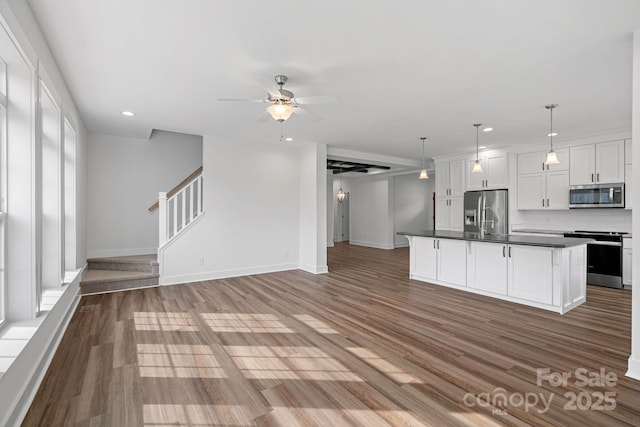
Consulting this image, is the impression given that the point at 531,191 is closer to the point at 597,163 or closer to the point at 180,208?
the point at 597,163

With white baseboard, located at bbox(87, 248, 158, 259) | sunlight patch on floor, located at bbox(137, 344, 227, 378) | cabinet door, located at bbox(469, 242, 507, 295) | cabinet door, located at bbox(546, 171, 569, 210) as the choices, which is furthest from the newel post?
cabinet door, located at bbox(546, 171, 569, 210)

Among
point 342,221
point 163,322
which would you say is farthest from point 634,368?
point 342,221

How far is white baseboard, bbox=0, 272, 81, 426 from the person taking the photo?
6.05 ft

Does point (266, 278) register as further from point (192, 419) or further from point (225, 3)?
point (225, 3)

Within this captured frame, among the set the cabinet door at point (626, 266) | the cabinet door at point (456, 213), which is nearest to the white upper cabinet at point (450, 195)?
the cabinet door at point (456, 213)

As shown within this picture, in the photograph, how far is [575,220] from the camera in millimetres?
6301

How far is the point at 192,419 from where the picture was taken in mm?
1980

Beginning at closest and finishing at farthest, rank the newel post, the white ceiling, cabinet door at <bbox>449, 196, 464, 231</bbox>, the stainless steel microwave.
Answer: the white ceiling, the stainless steel microwave, the newel post, cabinet door at <bbox>449, 196, 464, 231</bbox>

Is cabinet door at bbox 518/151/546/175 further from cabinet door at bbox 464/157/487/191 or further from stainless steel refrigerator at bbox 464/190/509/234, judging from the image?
cabinet door at bbox 464/157/487/191

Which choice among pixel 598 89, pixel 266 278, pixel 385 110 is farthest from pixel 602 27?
pixel 266 278

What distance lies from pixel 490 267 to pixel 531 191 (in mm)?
2933

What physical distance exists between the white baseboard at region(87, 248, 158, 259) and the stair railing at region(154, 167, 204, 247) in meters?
0.71

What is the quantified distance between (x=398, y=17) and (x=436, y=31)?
1.29ft

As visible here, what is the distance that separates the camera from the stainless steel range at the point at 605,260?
5340mm
